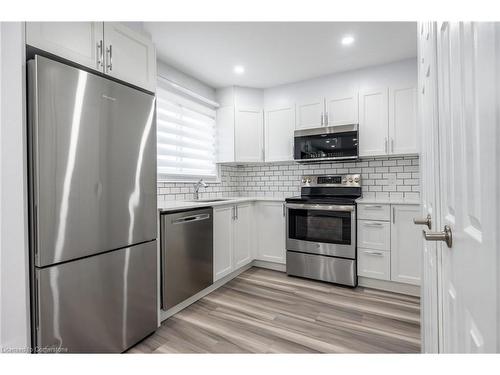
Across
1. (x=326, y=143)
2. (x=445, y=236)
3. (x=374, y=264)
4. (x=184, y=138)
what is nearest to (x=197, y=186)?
(x=184, y=138)

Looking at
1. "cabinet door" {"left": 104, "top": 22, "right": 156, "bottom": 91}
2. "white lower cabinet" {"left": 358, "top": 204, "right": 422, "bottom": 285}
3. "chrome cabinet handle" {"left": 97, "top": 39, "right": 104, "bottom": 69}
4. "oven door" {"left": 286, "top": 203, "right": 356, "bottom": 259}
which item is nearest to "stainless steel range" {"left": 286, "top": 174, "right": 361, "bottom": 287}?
"oven door" {"left": 286, "top": 203, "right": 356, "bottom": 259}

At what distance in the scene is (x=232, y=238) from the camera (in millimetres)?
3008

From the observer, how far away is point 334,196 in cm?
337

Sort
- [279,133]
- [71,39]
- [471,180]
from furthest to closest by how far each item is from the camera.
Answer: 1. [279,133]
2. [71,39]
3. [471,180]

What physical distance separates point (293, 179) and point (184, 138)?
63.1 inches

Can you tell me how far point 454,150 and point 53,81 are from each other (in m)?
1.71

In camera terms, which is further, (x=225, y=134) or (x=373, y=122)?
(x=225, y=134)

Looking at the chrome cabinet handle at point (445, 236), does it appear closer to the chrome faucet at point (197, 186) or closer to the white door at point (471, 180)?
the white door at point (471, 180)

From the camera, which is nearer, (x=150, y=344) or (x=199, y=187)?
(x=150, y=344)

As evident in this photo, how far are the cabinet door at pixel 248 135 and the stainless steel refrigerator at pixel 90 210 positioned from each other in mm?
1725

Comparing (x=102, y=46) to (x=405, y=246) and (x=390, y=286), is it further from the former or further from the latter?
(x=390, y=286)

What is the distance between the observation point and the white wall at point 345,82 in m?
2.84

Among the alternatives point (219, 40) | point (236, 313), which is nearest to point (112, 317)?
point (236, 313)
